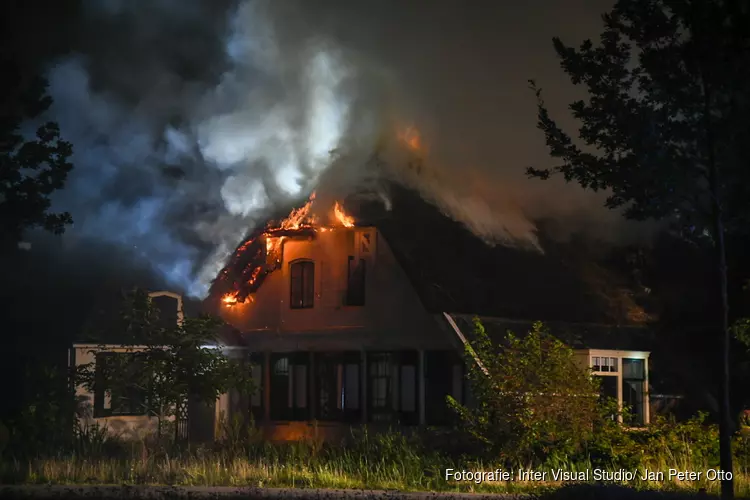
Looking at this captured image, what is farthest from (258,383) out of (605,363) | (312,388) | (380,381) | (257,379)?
(605,363)

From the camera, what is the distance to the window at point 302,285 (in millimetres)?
29281

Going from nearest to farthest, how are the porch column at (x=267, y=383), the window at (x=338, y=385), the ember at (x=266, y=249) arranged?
the window at (x=338, y=385)
the ember at (x=266, y=249)
the porch column at (x=267, y=383)

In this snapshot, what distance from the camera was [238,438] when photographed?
24078 mm

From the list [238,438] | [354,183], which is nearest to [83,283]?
[354,183]

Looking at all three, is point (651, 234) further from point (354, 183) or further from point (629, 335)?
point (354, 183)

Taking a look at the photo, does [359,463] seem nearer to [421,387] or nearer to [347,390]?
[421,387]

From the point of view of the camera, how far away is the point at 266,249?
1181 inches

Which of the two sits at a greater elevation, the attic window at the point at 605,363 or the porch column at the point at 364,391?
the attic window at the point at 605,363

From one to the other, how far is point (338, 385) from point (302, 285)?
3.02m

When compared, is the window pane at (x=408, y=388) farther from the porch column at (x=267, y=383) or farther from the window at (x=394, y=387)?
the porch column at (x=267, y=383)

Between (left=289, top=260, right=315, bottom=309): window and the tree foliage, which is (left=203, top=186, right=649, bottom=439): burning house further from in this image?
the tree foliage

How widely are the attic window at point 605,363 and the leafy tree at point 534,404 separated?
17.4 feet

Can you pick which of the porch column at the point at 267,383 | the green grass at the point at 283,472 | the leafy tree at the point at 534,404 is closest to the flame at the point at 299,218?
the porch column at the point at 267,383

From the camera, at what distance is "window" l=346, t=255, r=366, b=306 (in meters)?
28.3
